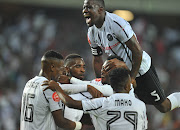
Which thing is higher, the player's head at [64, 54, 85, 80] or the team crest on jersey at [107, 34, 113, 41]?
the team crest on jersey at [107, 34, 113, 41]

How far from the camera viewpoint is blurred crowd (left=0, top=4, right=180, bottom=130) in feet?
31.2

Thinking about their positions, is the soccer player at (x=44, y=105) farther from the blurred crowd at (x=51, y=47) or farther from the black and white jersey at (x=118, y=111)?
the blurred crowd at (x=51, y=47)

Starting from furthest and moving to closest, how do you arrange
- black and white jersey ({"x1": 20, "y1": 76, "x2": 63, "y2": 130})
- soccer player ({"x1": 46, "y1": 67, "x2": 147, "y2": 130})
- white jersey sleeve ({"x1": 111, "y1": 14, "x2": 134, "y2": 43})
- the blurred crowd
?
the blurred crowd
white jersey sleeve ({"x1": 111, "y1": 14, "x2": 134, "y2": 43})
black and white jersey ({"x1": 20, "y1": 76, "x2": 63, "y2": 130})
soccer player ({"x1": 46, "y1": 67, "x2": 147, "y2": 130})

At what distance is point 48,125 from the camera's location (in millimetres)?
3830

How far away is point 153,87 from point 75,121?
44.1 inches

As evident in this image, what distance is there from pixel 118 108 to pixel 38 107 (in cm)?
114

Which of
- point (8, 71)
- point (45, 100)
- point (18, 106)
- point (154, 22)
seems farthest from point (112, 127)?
point (154, 22)

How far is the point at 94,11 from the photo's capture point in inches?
153

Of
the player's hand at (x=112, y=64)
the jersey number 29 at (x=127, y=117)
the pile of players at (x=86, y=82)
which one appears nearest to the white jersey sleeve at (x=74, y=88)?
the pile of players at (x=86, y=82)

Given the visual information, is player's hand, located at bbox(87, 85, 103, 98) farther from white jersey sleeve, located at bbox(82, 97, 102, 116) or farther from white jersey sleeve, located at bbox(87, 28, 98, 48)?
white jersey sleeve, located at bbox(87, 28, 98, 48)

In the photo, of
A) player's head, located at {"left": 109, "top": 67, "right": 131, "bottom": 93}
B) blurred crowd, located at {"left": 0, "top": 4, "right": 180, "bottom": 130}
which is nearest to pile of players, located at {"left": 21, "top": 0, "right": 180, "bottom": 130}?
player's head, located at {"left": 109, "top": 67, "right": 131, "bottom": 93}

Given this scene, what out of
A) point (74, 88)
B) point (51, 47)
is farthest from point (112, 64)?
point (51, 47)

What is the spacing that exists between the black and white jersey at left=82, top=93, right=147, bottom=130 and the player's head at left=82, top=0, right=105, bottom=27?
121cm

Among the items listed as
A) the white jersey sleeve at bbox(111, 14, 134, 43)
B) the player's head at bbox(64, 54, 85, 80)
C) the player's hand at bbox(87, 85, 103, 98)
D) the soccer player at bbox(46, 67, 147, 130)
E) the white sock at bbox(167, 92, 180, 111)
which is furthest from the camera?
the white sock at bbox(167, 92, 180, 111)
